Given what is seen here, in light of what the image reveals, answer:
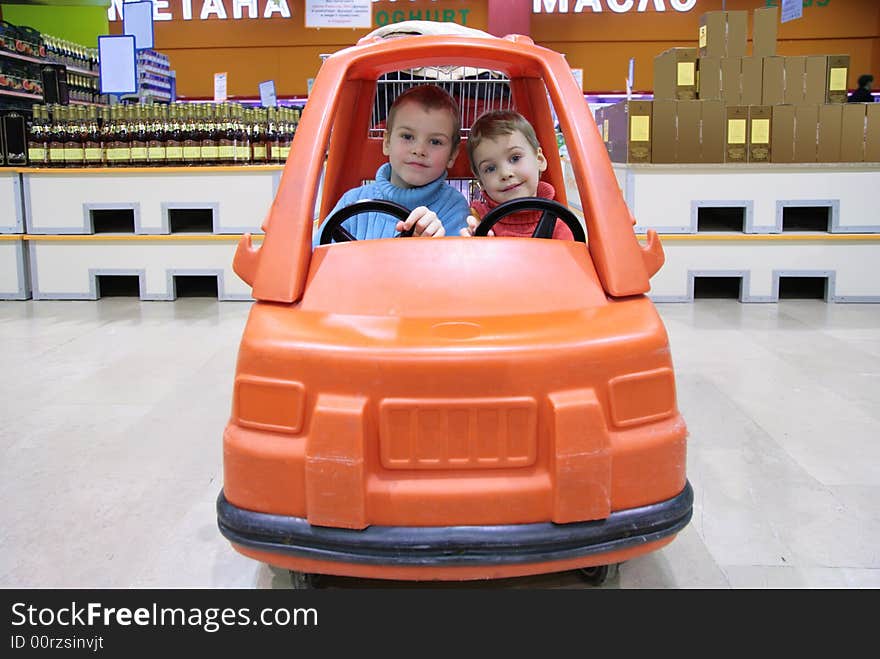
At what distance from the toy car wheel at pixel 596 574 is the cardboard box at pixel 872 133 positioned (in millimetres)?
3992

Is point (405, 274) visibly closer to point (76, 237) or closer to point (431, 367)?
point (431, 367)

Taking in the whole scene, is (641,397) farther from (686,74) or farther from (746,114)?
(686,74)

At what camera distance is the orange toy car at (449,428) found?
4.22 feet

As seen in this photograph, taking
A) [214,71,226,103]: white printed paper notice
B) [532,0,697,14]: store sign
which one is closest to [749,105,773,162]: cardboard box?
[214,71,226,103]: white printed paper notice

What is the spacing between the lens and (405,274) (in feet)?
4.85

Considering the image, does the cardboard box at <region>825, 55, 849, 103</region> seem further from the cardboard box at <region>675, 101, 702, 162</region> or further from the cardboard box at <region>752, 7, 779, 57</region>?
the cardboard box at <region>675, 101, 702, 162</region>

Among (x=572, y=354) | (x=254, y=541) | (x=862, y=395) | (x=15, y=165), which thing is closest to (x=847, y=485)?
(x=862, y=395)

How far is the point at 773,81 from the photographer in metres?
4.76

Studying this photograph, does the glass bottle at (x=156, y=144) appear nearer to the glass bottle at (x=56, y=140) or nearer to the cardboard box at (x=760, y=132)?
the glass bottle at (x=56, y=140)

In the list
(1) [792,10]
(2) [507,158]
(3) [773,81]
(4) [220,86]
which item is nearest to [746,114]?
(3) [773,81]

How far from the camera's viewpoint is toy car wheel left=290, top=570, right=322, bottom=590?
1.55 m

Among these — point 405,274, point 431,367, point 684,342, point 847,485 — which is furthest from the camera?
point 684,342

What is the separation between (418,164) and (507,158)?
23 cm

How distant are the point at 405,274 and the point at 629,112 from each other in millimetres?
3585
